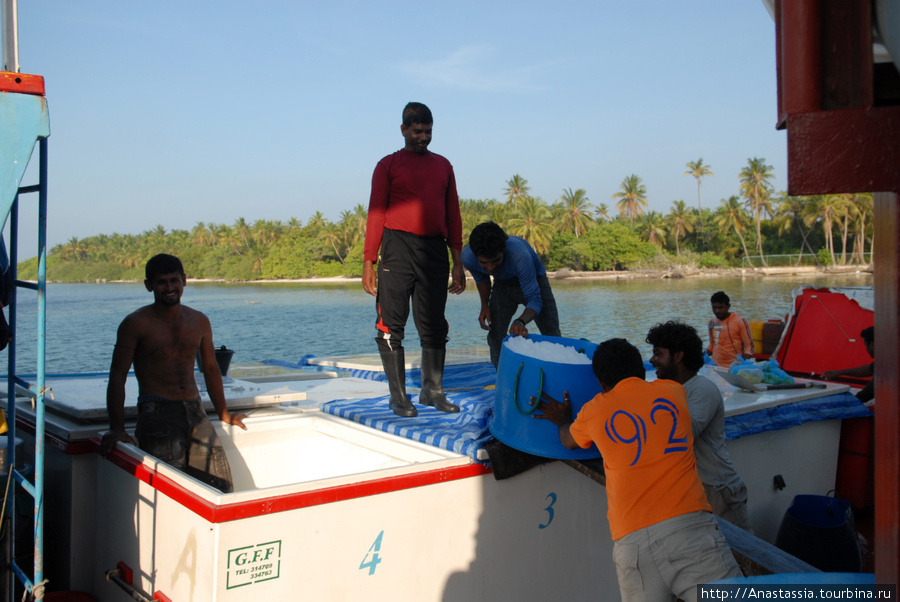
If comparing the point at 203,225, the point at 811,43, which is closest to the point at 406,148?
the point at 811,43

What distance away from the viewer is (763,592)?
6.82 feet

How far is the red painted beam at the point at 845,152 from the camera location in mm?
1259

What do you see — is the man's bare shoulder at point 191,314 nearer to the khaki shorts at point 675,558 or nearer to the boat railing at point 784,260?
the khaki shorts at point 675,558

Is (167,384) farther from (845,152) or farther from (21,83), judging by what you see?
(845,152)

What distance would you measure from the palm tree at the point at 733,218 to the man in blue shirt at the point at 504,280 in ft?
235

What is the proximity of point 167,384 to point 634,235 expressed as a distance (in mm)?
75669

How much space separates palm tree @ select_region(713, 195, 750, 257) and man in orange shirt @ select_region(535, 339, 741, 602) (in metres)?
73.8

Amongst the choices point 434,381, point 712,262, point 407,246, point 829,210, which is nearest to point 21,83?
point 407,246

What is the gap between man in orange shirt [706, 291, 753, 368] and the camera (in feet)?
25.6

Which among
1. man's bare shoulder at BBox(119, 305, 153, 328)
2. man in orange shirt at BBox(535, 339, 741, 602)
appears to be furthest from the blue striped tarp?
man's bare shoulder at BBox(119, 305, 153, 328)

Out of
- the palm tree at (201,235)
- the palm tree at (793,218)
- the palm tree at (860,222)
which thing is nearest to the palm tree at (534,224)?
the palm tree at (793,218)

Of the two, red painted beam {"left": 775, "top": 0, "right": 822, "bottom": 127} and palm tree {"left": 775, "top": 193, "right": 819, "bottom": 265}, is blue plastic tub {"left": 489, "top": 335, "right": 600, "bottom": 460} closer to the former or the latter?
red painted beam {"left": 775, "top": 0, "right": 822, "bottom": 127}

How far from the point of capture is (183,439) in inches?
146

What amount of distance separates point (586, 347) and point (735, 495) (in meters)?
1.41
